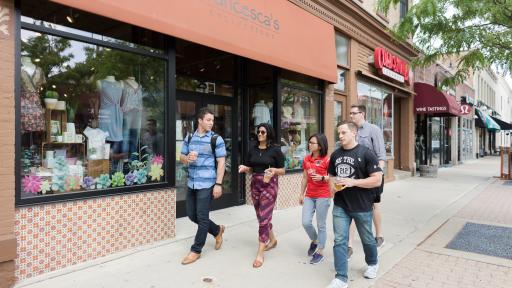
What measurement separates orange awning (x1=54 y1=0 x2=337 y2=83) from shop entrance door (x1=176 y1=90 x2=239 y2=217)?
1377mm

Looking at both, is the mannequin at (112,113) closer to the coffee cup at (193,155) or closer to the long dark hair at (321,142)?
the coffee cup at (193,155)

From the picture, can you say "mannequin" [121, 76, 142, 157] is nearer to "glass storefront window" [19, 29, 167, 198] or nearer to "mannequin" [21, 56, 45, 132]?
"glass storefront window" [19, 29, 167, 198]

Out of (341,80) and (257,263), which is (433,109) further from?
(257,263)

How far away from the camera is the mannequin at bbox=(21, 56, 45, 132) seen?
386cm

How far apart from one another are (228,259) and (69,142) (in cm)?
236

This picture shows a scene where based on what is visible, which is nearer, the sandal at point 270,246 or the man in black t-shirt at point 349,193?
the man in black t-shirt at point 349,193

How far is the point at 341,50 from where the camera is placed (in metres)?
9.62

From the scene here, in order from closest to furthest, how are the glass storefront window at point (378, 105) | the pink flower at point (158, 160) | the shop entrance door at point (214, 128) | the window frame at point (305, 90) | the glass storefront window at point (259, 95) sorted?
the pink flower at point (158, 160)
the shop entrance door at point (214, 128)
the window frame at point (305, 90)
the glass storefront window at point (259, 95)
the glass storefront window at point (378, 105)

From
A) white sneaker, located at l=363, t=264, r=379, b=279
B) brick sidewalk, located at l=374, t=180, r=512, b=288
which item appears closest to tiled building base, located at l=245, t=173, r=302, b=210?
brick sidewalk, located at l=374, t=180, r=512, b=288

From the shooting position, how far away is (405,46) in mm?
13000

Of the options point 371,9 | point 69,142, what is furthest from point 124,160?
point 371,9

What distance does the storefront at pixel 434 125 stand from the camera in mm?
14055

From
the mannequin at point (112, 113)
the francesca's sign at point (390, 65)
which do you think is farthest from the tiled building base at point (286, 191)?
the francesca's sign at point (390, 65)

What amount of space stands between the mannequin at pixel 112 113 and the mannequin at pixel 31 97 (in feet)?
2.44
